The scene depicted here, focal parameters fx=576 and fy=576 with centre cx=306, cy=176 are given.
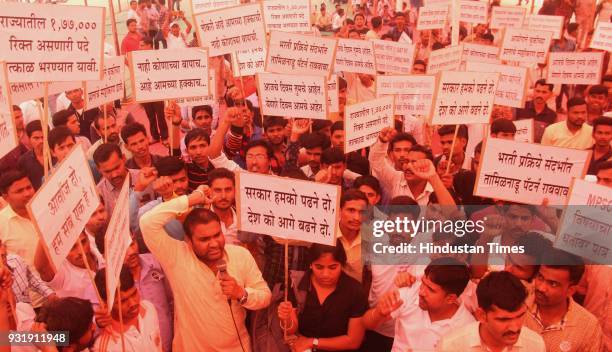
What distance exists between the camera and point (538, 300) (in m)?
3.05

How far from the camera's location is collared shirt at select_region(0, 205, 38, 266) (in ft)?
11.9

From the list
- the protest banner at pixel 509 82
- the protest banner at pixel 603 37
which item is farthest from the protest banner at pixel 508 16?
the protest banner at pixel 509 82

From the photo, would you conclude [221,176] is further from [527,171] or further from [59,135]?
[527,171]

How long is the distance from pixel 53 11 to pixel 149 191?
1478 millimetres

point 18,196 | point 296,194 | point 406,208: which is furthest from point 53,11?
point 406,208

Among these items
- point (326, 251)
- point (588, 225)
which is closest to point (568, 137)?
point (588, 225)

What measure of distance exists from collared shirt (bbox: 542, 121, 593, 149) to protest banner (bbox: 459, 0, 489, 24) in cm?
445

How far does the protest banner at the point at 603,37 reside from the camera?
8.36m

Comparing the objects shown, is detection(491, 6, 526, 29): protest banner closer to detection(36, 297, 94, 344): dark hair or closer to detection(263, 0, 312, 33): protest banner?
detection(263, 0, 312, 33): protest banner

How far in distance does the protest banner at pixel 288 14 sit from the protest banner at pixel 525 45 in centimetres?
268

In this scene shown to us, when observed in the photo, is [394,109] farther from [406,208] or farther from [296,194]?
[296,194]

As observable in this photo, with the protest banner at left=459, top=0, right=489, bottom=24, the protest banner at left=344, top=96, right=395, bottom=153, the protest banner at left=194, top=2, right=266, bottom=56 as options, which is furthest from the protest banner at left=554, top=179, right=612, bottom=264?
the protest banner at left=459, top=0, right=489, bottom=24

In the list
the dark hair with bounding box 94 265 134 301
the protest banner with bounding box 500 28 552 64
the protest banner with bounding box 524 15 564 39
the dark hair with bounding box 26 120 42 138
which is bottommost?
the dark hair with bounding box 94 265 134 301

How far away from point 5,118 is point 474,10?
8.36 m
